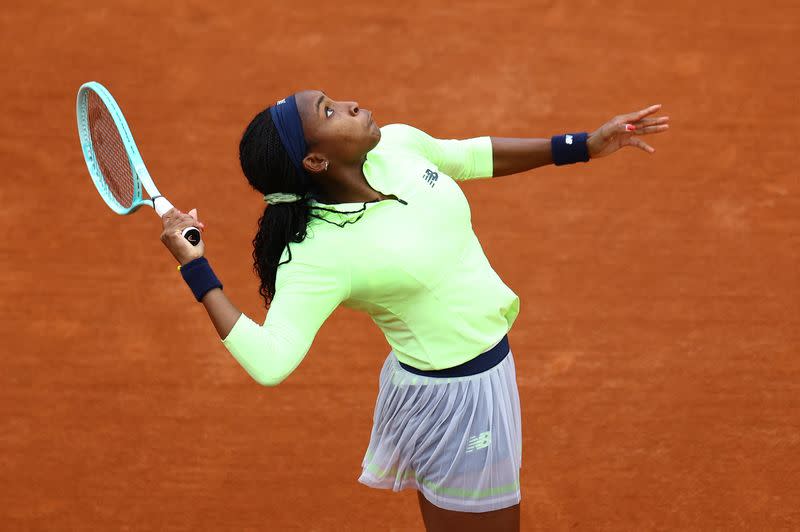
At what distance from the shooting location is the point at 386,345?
4.88 m

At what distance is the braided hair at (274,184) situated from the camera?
8.94 feet

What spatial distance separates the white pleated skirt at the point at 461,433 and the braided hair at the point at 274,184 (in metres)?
0.53

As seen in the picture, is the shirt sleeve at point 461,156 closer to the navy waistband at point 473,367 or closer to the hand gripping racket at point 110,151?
the navy waistband at point 473,367

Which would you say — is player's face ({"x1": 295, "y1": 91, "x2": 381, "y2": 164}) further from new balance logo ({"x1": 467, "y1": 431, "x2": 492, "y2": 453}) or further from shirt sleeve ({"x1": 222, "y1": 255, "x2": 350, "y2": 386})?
new balance logo ({"x1": 467, "y1": 431, "x2": 492, "y2": 453})

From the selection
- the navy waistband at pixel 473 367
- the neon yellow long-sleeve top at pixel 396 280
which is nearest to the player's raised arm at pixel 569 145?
the neon yellow long-sleeve top at pixel 396 280

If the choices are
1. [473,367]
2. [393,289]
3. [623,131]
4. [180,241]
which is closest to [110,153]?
[180,241]

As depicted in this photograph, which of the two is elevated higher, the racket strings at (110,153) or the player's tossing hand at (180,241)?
the racket strings at (110,153)

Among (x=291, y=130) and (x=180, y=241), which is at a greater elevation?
(x=291, y=130)

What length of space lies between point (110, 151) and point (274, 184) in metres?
0.94

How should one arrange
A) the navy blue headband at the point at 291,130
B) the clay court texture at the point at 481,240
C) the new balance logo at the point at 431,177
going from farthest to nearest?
the clay court texture at the point at 481,240 < the new balance logo at the point at 431,177 < the navy blue headband at the point at 291,130

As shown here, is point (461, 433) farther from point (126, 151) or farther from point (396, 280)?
point (126, 151)

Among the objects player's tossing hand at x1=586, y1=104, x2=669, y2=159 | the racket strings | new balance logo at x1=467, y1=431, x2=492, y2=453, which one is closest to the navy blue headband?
the racket strings

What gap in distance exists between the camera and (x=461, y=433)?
2941mm

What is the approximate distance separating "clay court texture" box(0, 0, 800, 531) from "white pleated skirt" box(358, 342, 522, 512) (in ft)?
4.53
